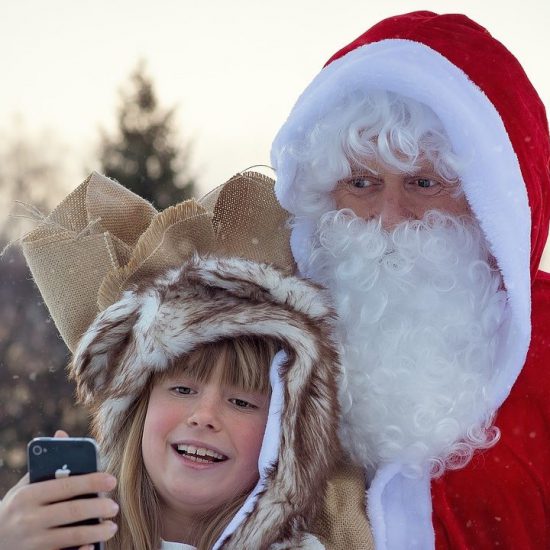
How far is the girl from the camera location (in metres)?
2.46

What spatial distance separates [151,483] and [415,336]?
35.5 inches

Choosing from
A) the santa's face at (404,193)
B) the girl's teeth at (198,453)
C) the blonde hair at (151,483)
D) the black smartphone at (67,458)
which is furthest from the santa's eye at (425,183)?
the black smartphone at (67,458)

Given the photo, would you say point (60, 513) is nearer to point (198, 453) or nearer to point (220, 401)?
point (198, 453)

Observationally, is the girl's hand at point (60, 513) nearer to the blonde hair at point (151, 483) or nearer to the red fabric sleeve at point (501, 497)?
the blonde hair at point (151, 483)

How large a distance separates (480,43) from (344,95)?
1.58 ft

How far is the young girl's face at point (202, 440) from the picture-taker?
8.20 feet

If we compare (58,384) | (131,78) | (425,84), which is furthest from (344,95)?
(131,78)

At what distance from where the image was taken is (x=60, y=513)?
2.14 metres

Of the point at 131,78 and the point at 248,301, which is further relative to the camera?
the point at 131,78

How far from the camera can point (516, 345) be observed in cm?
270

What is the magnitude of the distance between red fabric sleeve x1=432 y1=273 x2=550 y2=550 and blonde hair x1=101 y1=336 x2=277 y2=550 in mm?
609

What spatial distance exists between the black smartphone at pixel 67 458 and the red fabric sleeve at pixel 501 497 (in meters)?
1.04

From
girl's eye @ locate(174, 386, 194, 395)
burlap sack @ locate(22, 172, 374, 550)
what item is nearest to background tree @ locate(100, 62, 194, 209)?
burlap sack @ locate(22, 172, 374, 550)

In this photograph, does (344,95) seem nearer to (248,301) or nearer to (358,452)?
(248,301)
